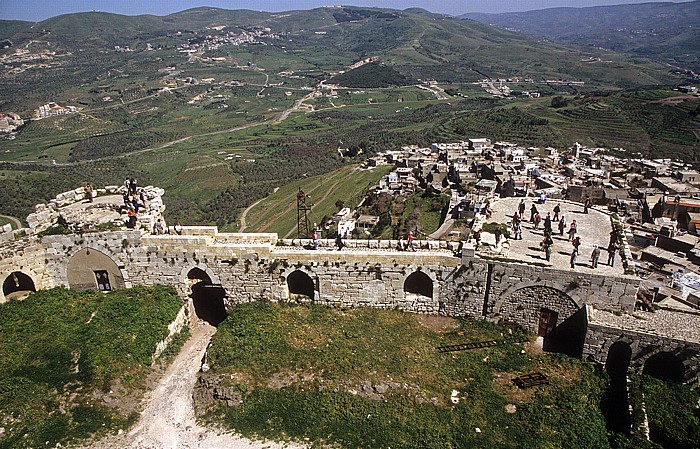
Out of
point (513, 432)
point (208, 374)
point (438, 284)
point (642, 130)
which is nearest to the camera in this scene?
point (513, 432)

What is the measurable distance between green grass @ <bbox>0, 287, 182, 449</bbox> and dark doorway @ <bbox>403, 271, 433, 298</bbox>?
1061cm

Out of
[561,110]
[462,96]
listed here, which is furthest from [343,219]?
[462,96]

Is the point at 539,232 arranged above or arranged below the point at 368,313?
above

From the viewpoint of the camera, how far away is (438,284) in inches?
784

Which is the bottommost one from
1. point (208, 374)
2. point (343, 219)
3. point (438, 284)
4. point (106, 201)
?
point (343, 219)

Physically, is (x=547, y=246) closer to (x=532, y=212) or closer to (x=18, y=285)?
(x=532, y=212)

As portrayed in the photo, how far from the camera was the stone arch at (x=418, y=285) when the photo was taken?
67.3 ft

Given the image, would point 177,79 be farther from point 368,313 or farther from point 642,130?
point 368,313

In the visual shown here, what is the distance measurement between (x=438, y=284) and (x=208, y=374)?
1002 cm

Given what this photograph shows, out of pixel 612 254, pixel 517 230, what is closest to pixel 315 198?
pixel 517 230

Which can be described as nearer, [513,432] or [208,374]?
[513,432]

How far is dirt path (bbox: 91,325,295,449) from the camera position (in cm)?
1496

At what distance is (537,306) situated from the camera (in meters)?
18.9

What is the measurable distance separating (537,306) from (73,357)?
1852 centimetres
